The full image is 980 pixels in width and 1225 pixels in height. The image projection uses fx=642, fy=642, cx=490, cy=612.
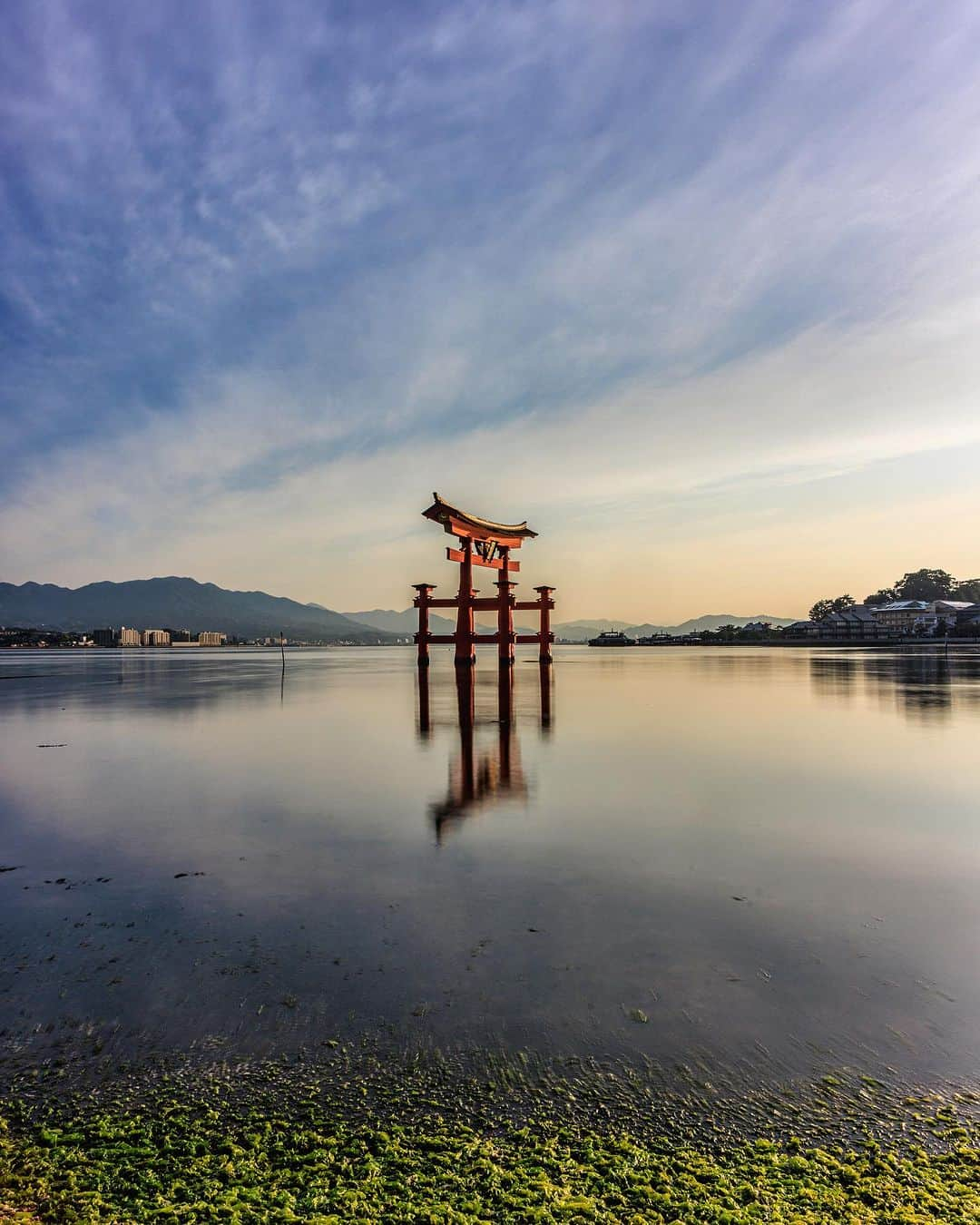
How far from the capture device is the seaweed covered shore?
6.10 ft

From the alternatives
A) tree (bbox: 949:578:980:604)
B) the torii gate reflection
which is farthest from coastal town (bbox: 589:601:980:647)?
the torii gate reflection

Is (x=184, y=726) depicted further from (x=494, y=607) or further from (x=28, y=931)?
(x=494, y=607)

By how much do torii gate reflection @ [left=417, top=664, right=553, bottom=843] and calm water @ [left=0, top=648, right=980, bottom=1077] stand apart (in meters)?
0.06

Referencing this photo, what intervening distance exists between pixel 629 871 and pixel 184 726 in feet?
36.1

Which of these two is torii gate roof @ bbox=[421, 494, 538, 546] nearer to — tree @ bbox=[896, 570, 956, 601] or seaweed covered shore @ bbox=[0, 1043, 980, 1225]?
seaweed covered shore @ bbox=[0, 1043, 980, 1225]

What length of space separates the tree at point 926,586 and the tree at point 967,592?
0.92 m

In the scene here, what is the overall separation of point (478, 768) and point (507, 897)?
4.48 m

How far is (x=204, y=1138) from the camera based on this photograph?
2.13m

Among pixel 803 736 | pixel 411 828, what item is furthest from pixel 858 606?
pixel 411 828

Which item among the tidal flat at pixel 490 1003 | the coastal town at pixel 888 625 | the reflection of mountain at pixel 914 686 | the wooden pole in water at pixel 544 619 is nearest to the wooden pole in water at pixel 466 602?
the wooden pole in water at pixel 544 619

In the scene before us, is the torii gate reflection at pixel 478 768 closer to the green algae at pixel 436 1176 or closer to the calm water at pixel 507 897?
the calm water at pixel 507 897

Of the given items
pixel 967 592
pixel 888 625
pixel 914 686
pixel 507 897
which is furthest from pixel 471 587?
pixel 967 592

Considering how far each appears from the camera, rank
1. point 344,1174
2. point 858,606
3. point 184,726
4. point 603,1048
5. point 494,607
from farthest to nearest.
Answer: point 858,606 < point 494,607 < point 184,726 < point 603,1048 < point 344,1174

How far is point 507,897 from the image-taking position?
4285mm
